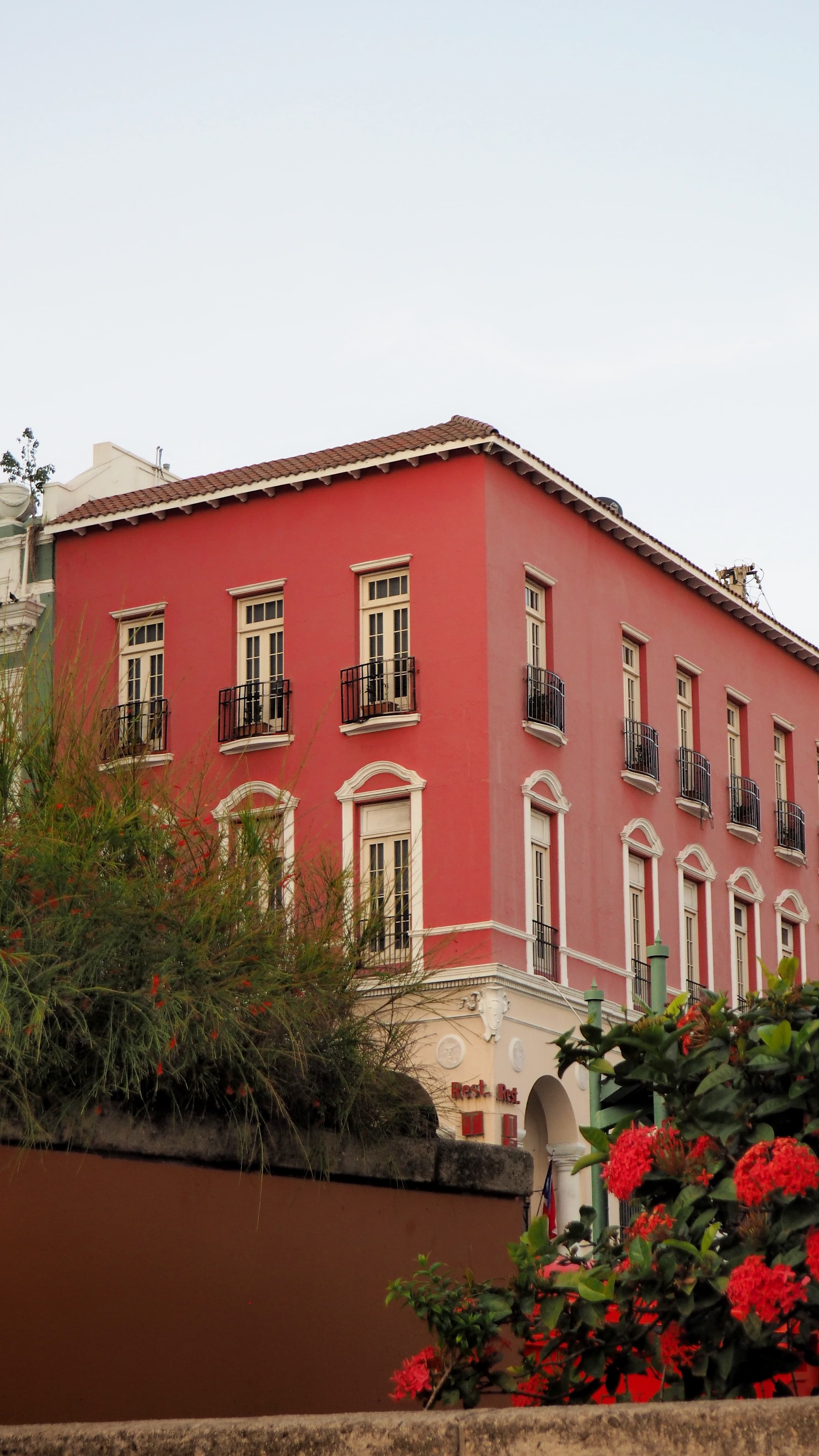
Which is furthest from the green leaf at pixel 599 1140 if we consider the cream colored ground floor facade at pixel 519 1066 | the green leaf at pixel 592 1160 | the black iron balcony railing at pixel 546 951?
the black iron balcony railing at pixel 546 951

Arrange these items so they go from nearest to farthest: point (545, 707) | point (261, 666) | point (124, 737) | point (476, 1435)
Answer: point (476, 1435)
point (124, 737)
point (545, 707)
point (261, 666)

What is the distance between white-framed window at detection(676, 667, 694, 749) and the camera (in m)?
32.0

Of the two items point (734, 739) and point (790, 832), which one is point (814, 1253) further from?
point (790, 832)

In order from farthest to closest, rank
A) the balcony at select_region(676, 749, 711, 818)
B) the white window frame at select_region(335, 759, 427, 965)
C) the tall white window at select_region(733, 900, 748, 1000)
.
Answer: the tall white window at select_region(733, 900, 748, 1000)
the balcony at select_region(676, 749, 711, 818)
the white window frame at select_region(335, 759, 427, 965)

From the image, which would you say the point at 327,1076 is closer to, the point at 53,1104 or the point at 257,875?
the point at 257,875

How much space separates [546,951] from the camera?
26812 mm

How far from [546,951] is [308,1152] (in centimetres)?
1927

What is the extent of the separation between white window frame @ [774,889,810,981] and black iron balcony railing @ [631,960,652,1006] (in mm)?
4717

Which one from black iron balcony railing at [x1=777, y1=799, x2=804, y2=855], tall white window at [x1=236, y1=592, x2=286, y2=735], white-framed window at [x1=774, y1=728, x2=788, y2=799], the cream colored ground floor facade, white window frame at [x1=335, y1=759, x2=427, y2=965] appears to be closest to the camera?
the cream colored ground floor facade

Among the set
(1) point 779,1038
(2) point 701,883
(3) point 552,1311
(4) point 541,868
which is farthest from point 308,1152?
(2) point 701,883

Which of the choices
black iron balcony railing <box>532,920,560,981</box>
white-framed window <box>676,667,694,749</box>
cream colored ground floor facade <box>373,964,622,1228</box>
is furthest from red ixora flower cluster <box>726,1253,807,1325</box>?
white-framed window <box>676,667,694,749</box>

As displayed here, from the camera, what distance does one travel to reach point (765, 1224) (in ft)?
15.6

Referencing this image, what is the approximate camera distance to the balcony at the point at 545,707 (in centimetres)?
2719

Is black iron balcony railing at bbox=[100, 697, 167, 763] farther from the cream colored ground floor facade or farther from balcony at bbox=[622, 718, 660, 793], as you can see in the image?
balcony at bbox=[622, 718, 660, 793]
